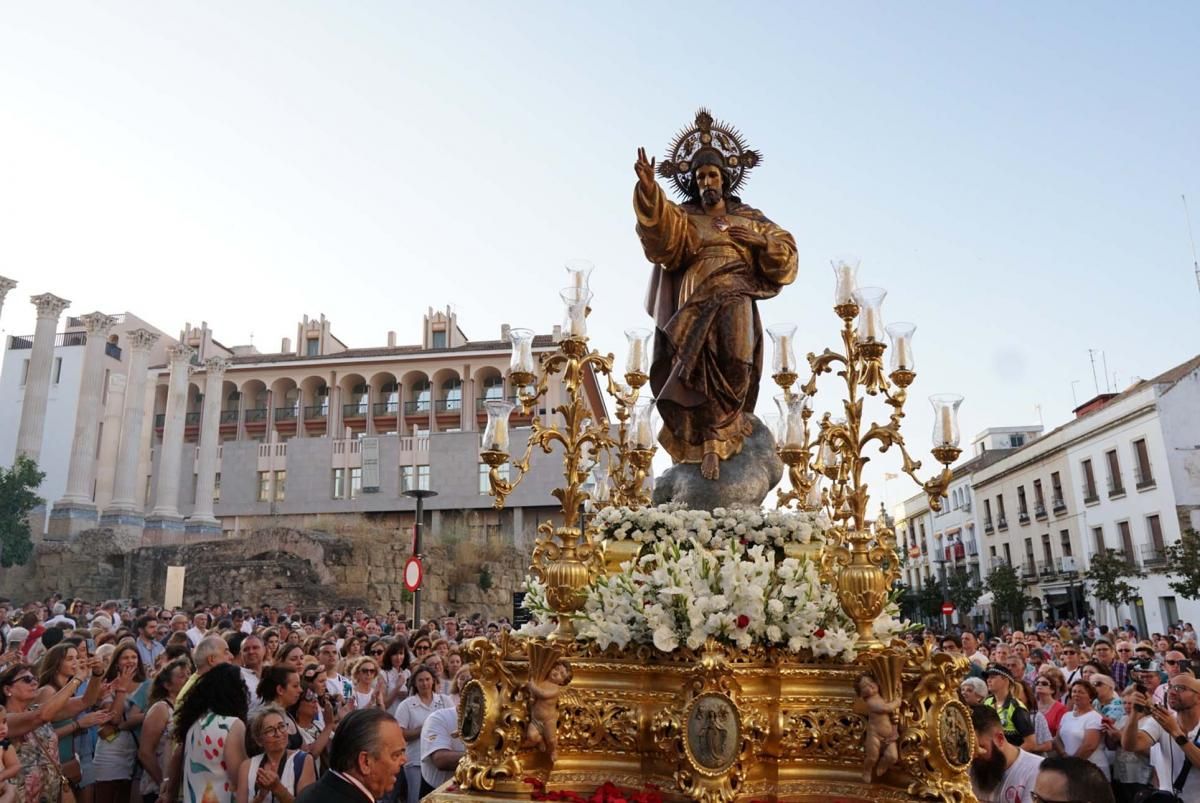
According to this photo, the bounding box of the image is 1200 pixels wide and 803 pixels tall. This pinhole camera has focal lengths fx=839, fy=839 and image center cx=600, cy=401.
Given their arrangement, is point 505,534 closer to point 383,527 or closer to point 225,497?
point 383,527

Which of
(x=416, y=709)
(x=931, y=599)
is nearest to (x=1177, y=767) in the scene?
(x=416, y=709)

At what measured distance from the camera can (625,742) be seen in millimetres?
4262

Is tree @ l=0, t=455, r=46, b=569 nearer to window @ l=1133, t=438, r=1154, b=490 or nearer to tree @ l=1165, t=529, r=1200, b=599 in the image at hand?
tree @ l=1165, t=529, r=1200, b=599

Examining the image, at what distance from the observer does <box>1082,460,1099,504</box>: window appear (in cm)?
3519

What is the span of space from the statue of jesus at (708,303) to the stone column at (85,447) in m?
38.4

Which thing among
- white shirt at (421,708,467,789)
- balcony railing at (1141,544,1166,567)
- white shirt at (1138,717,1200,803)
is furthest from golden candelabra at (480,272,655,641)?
balcony railing at (1141,544,1166,567)

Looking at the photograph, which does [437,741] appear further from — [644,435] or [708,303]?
[708,303]

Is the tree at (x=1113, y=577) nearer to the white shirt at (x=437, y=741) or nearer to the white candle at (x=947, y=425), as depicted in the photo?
the white candle at (x=947, y=425)

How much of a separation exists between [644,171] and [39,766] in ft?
16.8

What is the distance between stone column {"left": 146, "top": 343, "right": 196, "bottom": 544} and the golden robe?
38396mm

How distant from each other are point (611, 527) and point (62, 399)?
54226 mm

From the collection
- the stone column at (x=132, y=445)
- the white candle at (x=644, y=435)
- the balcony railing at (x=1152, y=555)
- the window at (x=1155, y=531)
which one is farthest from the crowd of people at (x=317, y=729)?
the stone column at (x=132, y=445)

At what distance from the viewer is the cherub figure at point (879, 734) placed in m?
3.86

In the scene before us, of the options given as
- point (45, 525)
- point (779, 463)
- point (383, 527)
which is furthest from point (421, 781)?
point (45, 525)
